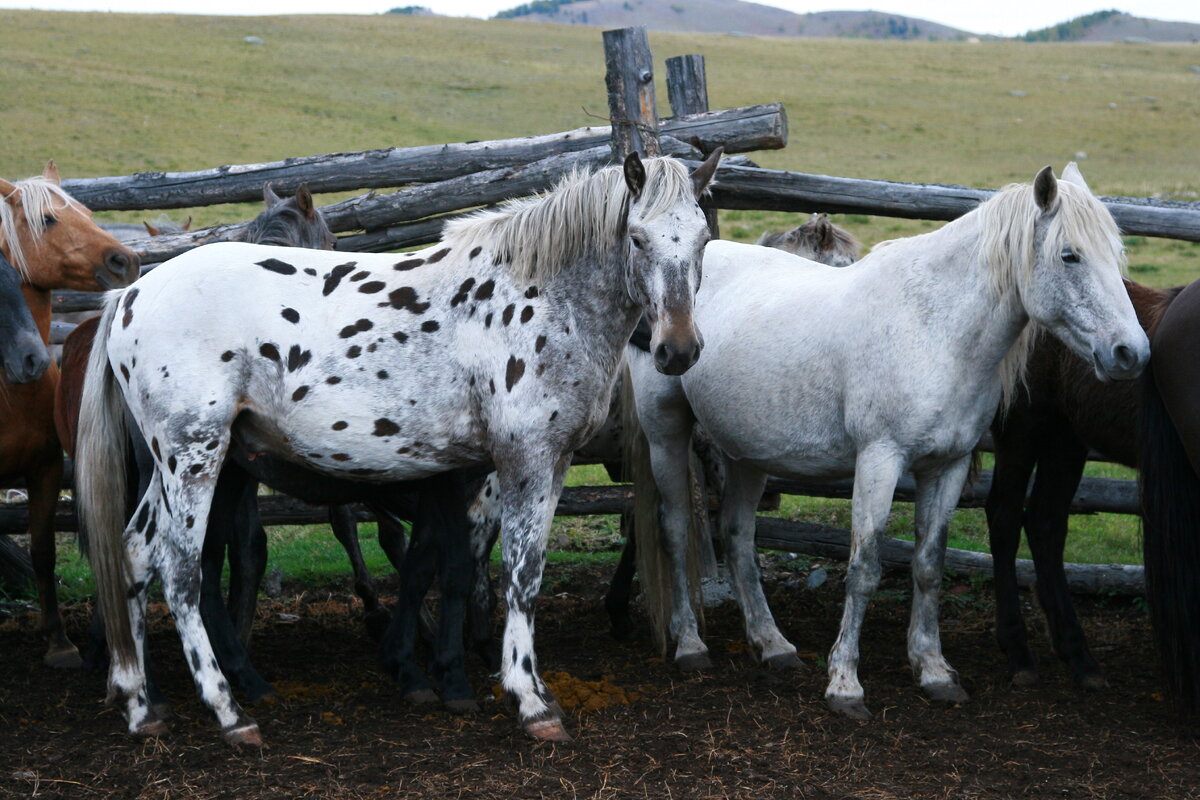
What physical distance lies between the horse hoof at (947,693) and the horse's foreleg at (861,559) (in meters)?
0.34

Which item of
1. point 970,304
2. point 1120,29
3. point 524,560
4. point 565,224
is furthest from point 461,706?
point 1120,29

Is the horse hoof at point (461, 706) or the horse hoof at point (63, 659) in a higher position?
the horse hoof at point (461, 706)

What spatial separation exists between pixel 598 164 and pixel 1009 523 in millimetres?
2862

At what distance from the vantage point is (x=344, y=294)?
4.30m

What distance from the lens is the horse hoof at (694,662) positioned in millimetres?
5141

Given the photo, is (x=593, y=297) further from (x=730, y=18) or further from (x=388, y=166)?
(x=730, y=18)

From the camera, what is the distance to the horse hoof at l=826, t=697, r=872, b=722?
4.38 m

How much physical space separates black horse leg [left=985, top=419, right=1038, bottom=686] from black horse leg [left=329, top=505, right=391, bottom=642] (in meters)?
2.89

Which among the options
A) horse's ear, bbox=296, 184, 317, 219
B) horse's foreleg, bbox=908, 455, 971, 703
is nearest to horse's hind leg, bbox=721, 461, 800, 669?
horse's foreleg, bbox=908, 455, 971, 703

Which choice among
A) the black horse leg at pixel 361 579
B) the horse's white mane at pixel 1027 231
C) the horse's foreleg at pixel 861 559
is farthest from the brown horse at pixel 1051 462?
the black horse leg at pixel 361 579

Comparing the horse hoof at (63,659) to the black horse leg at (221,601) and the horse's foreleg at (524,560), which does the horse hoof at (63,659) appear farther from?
the horse's foreleg at (524,560)

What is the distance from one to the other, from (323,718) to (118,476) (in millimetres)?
1242

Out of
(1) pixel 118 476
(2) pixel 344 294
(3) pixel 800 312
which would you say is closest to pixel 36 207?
(1) pixel 118 476

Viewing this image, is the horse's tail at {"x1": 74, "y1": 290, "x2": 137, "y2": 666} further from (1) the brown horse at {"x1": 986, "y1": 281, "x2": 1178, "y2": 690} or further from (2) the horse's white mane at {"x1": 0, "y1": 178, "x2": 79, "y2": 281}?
(1) the brown horse at {"x1": 986, "y1": 281, "x2": 1178, "y2": 690}
